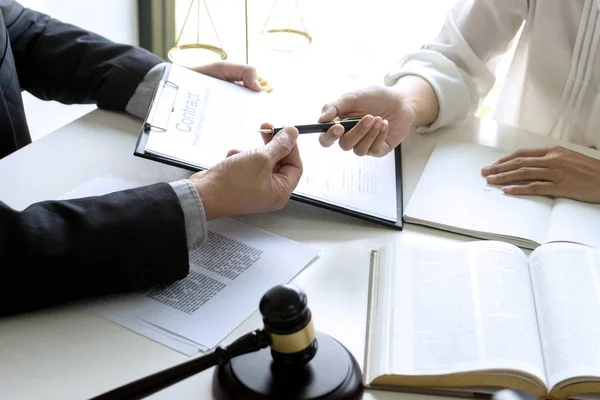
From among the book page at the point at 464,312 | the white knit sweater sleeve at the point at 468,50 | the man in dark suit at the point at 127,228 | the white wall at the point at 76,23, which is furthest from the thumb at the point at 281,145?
the white wall at the point at 76,23

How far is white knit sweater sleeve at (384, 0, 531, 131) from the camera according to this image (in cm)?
128

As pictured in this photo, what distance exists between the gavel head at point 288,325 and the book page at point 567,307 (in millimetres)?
244

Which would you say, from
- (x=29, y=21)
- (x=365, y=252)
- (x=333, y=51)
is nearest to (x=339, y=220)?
(x=365, y=252)

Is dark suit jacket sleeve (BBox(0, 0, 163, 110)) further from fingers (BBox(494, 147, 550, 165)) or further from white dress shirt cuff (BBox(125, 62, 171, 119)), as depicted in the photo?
fingers (BBox(494, 147, 550, 165))

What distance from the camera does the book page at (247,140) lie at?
3.17 feet

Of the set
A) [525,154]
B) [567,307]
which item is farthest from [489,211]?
[567,307]

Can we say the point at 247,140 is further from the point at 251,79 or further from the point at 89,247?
the point at 89,247

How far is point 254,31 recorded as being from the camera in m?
2.49

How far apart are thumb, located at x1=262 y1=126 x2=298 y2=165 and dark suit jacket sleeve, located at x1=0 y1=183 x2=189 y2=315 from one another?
149 millimetres

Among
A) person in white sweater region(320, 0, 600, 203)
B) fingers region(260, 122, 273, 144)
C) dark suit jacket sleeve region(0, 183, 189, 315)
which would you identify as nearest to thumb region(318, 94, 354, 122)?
person in white sweater region(320, 0, 600, 203)

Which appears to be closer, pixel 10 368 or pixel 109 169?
pixel 10 368

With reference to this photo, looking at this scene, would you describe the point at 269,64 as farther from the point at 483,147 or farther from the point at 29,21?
the point at 483,147

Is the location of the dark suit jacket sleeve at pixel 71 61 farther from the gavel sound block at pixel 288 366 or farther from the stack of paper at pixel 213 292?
A: the gavel sound block at pixel 288 366

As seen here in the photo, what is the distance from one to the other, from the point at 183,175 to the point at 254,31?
5.11 ft
